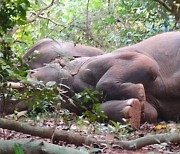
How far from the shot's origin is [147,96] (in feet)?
16.6

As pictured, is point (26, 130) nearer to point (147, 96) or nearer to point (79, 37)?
point (147, 96)

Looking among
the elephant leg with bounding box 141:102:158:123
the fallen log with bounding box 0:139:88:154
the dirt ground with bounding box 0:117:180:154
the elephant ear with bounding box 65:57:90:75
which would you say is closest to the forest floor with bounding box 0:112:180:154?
the dirt ground with bounding box 0:117:180:154

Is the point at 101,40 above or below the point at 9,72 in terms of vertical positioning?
below

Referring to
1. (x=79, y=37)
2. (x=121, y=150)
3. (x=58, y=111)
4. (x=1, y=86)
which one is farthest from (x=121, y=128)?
(x=79, y=37)

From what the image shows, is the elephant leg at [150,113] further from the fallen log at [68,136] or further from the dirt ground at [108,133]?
the fallen log at [68,136]

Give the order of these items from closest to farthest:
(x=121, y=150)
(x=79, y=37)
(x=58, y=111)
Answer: (x=58, y=111) < (x=121, y=150) < (x=79, y=37)

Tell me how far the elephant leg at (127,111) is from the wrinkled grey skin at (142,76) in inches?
0.8

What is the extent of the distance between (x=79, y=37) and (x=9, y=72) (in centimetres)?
487

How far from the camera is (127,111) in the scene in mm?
4328

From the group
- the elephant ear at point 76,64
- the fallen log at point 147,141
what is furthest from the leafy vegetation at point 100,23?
the fallen log at point 147,141

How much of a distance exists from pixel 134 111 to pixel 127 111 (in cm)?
6

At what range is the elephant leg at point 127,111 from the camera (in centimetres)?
429

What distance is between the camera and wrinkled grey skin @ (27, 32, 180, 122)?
4801 millimetres

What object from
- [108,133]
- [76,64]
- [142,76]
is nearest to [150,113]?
[142,76]
